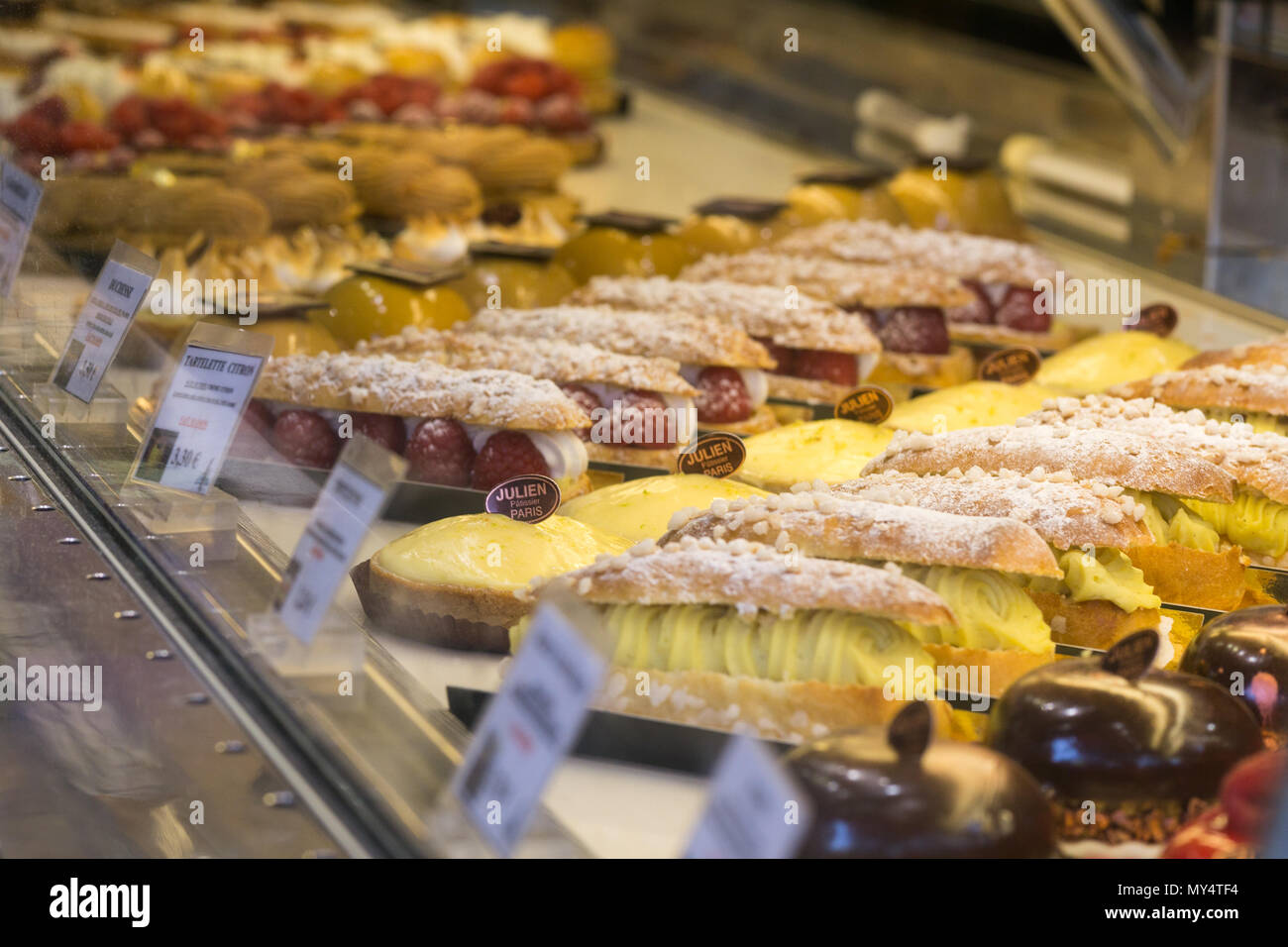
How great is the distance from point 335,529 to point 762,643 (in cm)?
61

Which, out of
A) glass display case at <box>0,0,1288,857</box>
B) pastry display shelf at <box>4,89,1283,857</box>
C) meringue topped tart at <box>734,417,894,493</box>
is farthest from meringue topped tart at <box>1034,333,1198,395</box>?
pastry display shelf at <box>4,89,1283,857</box>

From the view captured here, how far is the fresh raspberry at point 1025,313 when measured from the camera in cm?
414

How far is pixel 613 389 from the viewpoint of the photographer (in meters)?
3.22

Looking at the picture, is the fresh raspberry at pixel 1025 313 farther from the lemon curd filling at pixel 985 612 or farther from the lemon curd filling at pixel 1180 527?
the lemon curd filling at pixel 985 612

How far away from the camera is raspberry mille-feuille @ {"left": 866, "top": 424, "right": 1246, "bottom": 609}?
2.49 meters

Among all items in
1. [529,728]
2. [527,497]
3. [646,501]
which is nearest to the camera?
[529,728]

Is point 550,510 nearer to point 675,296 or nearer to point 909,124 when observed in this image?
point 675,296

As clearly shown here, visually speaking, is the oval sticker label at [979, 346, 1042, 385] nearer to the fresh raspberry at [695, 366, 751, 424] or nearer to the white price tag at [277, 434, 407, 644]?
the fresh raspberry at [695, 366, 751, 424]

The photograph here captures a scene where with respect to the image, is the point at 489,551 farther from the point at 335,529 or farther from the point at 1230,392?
the point at 1230,392

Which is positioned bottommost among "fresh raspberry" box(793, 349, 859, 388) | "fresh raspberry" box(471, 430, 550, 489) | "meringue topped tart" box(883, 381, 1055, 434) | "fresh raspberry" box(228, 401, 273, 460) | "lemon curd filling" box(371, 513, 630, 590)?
"lemon curd filling" box(371, 513, 630, 590)

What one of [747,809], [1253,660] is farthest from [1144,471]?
[747,809]

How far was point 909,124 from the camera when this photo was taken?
595 centimetres

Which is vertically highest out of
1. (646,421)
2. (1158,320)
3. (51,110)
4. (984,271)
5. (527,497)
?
(51,110)

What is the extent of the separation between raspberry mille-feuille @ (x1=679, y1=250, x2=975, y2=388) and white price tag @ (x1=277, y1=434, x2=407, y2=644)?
7.38ft
